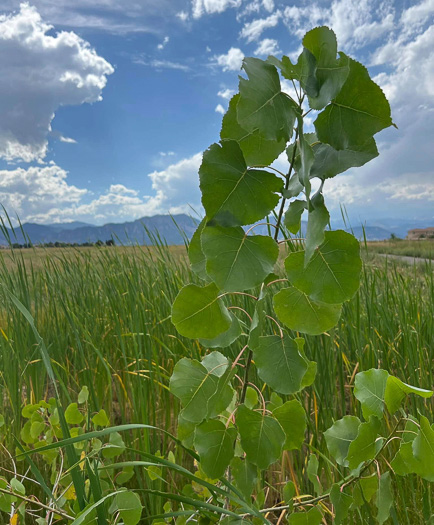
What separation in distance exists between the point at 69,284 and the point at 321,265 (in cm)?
219

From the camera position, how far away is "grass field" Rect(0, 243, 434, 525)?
1311 mm

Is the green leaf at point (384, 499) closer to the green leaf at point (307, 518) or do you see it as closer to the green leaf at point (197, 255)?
the green leaf at point (307, 518)

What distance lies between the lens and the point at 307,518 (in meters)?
0.70

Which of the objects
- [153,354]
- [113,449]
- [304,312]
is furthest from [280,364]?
[153,354]

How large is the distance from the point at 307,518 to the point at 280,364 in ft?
1.01

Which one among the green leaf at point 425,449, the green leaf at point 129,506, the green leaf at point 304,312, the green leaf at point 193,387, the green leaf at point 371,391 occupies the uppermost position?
the green leaf at point 304,312

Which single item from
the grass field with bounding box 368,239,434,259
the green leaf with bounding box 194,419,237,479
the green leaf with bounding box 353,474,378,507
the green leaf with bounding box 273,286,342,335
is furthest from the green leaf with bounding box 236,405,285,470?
the grass field with bounding box 368,239,434,259

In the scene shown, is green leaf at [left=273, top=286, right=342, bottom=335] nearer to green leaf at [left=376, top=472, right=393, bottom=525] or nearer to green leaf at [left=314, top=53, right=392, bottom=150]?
green leaf at [left=314, top=53, right=392, bottom=150]

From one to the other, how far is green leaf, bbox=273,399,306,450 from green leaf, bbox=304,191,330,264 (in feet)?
0.92

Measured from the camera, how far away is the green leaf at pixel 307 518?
2.29 ft

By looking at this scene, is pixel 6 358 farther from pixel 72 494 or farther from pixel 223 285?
pixel 223 285

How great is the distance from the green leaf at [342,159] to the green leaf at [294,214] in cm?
6

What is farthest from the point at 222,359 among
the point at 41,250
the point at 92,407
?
the point at 41,250

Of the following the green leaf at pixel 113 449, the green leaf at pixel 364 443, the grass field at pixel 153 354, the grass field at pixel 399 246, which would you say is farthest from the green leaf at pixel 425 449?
the grass field at pixel 399 246
